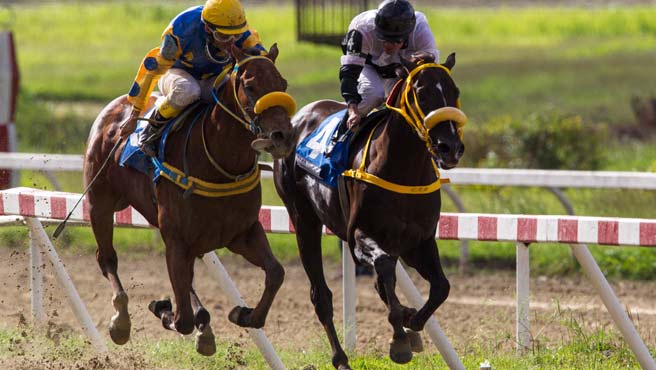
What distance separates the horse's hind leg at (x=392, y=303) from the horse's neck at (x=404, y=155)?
396 mm

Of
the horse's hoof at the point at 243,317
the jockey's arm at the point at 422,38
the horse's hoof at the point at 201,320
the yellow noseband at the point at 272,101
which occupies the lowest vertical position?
the horse's hoof at the point at 201,320

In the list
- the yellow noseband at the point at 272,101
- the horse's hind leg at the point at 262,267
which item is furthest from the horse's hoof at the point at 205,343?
the yellow noseband at the point at 272,101

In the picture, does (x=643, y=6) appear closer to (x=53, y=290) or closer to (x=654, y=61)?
(x=654, y=61)

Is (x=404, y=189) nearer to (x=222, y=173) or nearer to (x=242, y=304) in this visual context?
(x=222, y=173)

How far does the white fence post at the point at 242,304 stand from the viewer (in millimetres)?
7738

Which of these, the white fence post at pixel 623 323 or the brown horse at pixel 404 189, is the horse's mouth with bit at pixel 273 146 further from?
the white fence post at pixel 623 323

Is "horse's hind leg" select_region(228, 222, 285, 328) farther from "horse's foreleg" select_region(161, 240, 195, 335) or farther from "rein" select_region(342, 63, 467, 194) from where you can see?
"rein" select_region(342, 63, 467, 194)

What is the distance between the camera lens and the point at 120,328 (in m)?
7.83

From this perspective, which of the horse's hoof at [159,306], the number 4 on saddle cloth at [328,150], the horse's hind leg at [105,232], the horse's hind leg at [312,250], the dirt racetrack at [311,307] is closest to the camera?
the number 4 on saddle cloth at [328,150]

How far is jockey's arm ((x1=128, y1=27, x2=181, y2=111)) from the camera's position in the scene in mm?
7289

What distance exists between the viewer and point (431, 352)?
28.9 ft

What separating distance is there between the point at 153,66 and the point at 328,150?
1058mm

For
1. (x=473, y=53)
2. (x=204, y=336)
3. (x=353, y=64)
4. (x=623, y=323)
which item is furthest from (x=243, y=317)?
(x=473, y=53)

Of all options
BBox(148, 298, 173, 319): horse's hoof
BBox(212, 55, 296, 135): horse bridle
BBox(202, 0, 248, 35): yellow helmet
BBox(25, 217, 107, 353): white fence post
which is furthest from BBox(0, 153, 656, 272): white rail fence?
BBox(212, 55, 296, 135): horse bridle
